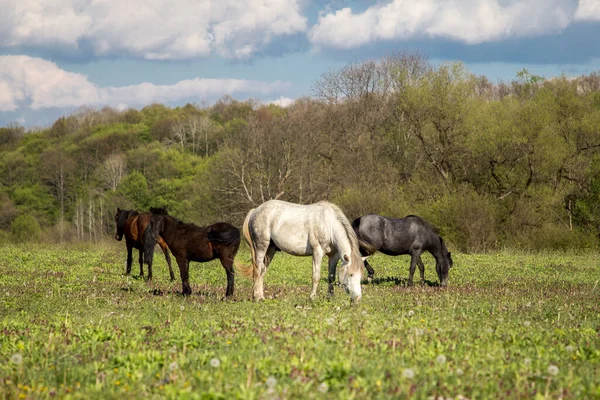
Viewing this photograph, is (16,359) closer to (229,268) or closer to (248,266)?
(229,268)

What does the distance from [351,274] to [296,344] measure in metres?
5.83

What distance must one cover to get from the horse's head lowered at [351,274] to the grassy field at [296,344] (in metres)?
0.31

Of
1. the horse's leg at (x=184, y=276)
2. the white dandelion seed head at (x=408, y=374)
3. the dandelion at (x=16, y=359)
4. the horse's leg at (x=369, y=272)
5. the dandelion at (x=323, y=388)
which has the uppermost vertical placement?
the white dandelion seed head at (x=408, y=374)

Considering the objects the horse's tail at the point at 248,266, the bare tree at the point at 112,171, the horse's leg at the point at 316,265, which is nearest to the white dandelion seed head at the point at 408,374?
the horse's leg at the point at 316,265

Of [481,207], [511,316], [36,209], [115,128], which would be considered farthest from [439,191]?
[115,128]

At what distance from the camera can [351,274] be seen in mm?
14164

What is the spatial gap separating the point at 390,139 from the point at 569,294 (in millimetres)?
46666

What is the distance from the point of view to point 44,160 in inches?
4072

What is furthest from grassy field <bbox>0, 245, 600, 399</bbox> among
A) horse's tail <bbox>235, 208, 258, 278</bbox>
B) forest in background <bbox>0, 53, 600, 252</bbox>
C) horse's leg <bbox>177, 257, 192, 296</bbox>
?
forest in background <bbox>0, 53, 600, 252</bbox>

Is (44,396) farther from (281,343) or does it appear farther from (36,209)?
(36,209)

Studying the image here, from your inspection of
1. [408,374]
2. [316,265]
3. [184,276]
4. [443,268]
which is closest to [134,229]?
[184,276]

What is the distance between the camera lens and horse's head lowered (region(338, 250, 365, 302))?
14094 millimetres

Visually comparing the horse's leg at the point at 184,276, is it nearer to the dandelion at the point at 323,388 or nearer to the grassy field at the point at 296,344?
the grassy field at the point at 296,344

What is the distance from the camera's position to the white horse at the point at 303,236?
14.7m
